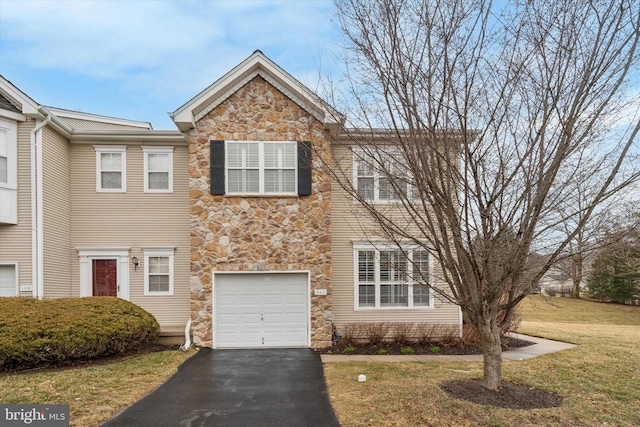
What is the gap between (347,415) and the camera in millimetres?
5977

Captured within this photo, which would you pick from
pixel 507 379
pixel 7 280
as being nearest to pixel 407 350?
pixel 507 379

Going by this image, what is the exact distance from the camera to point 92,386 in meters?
7.28

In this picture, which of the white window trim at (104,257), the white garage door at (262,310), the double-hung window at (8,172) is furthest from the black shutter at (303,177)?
the double-hung window at (8,172)

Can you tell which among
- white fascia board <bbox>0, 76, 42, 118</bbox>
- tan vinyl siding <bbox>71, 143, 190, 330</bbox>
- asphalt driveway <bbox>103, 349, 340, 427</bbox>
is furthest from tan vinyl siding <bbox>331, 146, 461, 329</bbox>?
white fascia board <bbox>0, 76, 42, 118</bbox>

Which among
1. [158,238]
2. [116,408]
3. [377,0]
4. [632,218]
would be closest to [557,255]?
[632,218]

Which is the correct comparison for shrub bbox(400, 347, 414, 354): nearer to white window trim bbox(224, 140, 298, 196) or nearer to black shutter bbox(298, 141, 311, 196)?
black shutter bbox(298, 141, 311, 196)

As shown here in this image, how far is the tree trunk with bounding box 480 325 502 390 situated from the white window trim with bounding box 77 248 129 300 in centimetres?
982

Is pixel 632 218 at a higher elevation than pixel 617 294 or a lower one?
higher

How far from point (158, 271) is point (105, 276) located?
150cm

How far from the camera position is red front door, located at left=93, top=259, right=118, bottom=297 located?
40.1 ft

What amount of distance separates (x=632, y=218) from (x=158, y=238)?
1116 centimetres

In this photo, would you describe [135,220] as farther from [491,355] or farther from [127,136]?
[491,355]

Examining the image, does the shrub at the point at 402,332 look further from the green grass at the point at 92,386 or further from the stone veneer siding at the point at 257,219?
the green grass at the point at 92,386

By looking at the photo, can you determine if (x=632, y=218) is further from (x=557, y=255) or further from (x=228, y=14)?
(x=228, y=14)
